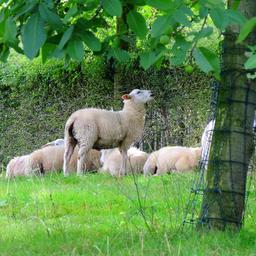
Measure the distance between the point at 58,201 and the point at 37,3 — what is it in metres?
4.57

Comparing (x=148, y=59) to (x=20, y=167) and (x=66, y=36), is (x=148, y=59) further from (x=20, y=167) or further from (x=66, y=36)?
(x=20, y=167)

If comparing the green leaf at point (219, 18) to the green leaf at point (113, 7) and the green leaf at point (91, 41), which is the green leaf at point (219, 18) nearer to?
the green leaf at point (113, 7)

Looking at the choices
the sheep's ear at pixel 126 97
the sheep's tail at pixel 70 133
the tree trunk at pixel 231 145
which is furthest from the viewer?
the sheep's ear at pixel 126 97

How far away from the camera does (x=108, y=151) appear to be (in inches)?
552

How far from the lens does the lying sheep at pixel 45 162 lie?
44.4 feet

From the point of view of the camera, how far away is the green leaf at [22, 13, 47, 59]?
306cm

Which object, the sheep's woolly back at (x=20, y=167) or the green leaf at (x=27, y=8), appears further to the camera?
the sheep's woolly back at (x=20, y=167)

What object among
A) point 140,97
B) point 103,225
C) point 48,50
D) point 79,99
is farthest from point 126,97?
point 48,50

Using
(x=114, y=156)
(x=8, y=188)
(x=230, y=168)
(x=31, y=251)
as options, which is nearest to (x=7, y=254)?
(x=31, y=251)

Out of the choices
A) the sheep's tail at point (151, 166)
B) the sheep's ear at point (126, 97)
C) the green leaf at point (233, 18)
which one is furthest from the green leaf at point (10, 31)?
the sheep's ear at point (126, 97)

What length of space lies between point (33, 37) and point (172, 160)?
9208mm

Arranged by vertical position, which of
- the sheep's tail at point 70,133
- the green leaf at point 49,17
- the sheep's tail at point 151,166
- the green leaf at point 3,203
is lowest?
the green leaf at point 3,203

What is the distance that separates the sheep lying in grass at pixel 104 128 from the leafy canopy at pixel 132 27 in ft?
27.6

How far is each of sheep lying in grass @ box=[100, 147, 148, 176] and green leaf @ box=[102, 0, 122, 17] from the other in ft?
31.3
